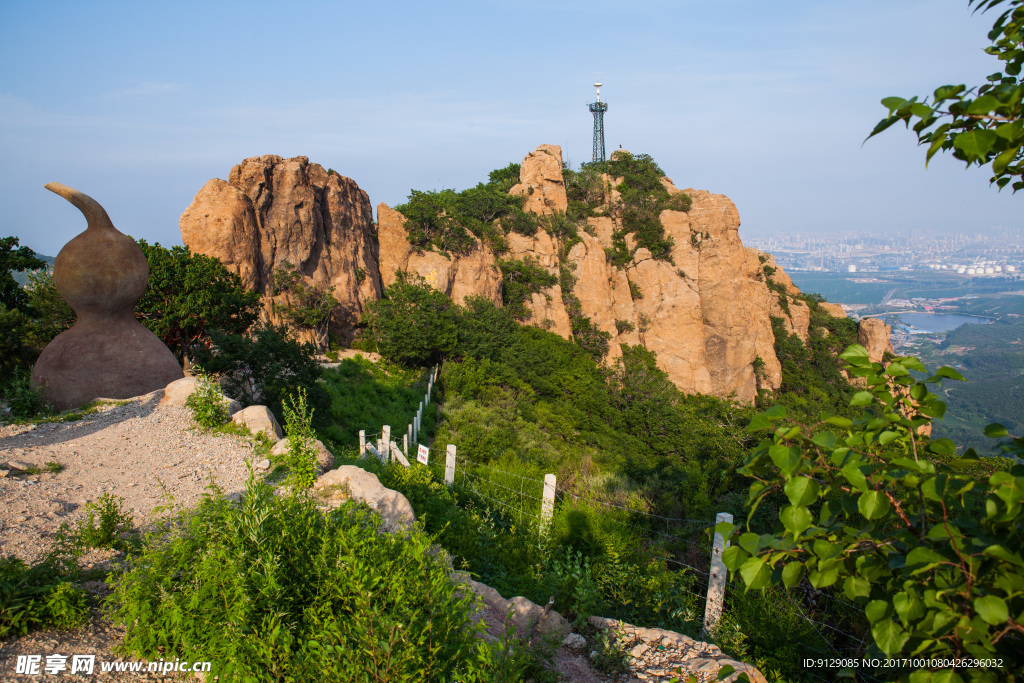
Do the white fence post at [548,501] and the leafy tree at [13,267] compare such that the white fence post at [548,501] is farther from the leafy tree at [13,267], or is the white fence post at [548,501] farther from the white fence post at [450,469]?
the leafy tree at [13,267]

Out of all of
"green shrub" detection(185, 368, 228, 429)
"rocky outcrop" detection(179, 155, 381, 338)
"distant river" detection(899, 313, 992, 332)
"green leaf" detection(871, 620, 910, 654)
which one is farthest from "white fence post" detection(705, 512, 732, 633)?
"distant river" detection(899, 313, 992, 332)

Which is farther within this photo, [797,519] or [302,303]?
[302,303]

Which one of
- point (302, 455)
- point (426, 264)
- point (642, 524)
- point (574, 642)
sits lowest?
point (642, 524)

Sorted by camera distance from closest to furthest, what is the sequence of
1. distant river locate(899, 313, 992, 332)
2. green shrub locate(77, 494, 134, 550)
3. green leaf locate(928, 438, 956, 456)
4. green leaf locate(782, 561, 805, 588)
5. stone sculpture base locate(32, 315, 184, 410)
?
green leaf locate(782, 561, 805, 588) < green leaf locate(928, 438, 956, 456) < green shrub locate(77, 494, 134, 550) < stone sculpture base locate(32, 315, 184, 410) < distant river locate(899, 313, 992, 332)

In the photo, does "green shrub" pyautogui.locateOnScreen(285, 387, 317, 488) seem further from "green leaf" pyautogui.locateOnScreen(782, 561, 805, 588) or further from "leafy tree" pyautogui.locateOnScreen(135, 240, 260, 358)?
"leafy tree" pyautogui.locateOnScreen(135, 240, 260, 358)

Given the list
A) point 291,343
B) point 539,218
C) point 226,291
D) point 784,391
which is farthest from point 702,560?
point 784,391

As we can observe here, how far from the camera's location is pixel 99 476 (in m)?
6.30

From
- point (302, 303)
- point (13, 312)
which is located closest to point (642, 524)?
point (13, 312)

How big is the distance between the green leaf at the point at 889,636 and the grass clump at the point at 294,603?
194 cm

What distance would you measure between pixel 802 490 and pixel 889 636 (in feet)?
1.50

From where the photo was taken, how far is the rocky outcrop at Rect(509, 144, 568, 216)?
28.2m

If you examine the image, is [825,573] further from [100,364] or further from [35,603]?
[100,364]

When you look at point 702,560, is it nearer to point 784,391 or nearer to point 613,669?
point 613,669

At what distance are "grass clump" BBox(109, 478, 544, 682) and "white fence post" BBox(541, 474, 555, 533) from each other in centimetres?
345
